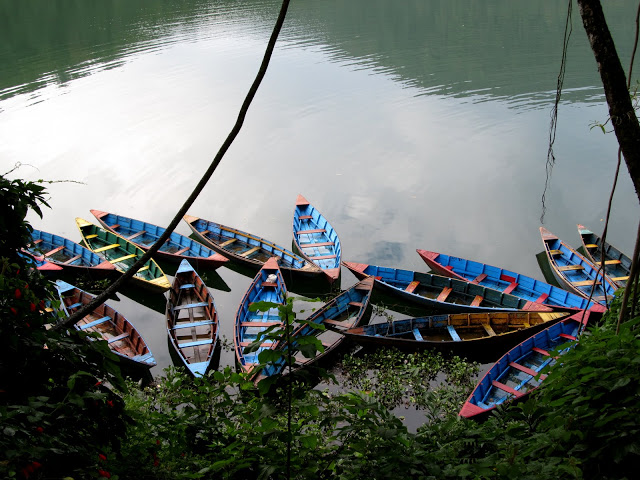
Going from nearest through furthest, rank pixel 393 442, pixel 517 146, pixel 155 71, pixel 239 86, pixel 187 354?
pixel 393 442 < pixel 187 354 < pixel 517 146 < pixel 239 86 < pixel 155 71

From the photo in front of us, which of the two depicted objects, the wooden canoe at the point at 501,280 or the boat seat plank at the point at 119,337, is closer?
the boat seat plank at the point at 119,337

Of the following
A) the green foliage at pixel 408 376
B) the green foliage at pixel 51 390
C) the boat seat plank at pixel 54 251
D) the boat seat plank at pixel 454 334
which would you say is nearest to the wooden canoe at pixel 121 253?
the boat seat plank at pixel 54 251

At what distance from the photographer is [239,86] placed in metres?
21.9

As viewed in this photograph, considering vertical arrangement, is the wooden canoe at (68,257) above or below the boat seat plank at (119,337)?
above

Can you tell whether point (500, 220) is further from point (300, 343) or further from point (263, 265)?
point (300, 343)

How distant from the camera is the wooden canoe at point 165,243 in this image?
1154 cm

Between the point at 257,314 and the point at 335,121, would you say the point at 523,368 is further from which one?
the point at 335,121

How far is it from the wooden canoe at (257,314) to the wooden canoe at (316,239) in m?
0.95

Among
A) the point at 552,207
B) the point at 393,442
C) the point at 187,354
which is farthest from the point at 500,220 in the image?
the point at 393,442

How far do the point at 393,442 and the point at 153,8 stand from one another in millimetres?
34697

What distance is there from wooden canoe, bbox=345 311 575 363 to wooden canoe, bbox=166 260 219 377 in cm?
236

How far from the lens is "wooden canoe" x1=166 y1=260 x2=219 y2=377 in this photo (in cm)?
880

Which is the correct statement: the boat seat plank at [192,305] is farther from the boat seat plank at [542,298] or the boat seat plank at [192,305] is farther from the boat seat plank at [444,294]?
the boat seat plank at [542,298]

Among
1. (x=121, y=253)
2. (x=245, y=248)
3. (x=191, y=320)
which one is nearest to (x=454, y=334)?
(x=191, y=320)
